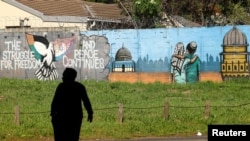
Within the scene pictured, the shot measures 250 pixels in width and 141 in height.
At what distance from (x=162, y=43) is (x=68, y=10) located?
453 inches

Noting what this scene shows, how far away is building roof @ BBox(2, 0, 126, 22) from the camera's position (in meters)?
36.5

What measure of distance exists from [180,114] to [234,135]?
43.5ft

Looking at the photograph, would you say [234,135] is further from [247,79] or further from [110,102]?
[247,79]

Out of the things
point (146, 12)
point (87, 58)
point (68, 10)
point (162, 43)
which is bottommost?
point (87, 58)

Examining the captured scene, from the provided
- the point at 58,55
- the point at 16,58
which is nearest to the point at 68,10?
the point at 16,58

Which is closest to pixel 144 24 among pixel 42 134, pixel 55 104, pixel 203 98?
pixel 203 98

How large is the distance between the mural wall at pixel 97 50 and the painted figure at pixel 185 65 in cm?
25

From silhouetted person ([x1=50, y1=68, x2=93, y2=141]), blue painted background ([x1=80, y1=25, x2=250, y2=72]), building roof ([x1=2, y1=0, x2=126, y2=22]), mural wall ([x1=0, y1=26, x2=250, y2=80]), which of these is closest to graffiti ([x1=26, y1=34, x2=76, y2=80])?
mural wall ([x1=0, y1=26, x2=250, y2=80])

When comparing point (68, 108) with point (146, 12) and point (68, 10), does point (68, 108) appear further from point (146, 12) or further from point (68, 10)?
point (68, 10)

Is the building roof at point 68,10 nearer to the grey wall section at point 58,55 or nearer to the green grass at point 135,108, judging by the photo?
the grey wall section at point 58,55

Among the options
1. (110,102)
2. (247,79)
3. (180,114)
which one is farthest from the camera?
(247,79)

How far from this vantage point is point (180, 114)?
64.4 ft

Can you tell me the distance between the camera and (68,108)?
30.7 feet

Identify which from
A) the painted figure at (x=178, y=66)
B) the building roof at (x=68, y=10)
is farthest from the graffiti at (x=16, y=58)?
the painted figure at (x=178, y=66)
